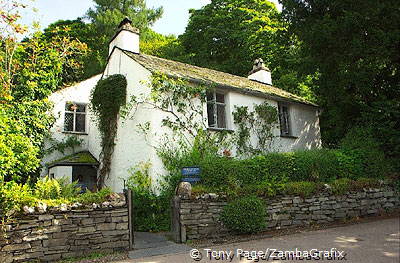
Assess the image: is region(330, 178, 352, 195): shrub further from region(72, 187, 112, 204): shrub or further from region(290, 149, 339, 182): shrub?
region(72, 187, 112, 204): shrub

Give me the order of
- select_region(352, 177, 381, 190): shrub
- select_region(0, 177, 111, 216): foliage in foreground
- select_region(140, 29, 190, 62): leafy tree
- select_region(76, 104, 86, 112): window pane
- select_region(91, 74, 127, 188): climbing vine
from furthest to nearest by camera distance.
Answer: select_region(140, 29, 190, 62): leafy tree < select_region(76, 104, 86, 112): window pane < select_region(91, 74, 127, 188): climbing vine < select_region(352, 177, 381, 190): shrub < select_region(0, 177, 111, 216): foliage in foreground

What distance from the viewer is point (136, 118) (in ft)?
42.2

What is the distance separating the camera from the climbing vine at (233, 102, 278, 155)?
13.7 metres

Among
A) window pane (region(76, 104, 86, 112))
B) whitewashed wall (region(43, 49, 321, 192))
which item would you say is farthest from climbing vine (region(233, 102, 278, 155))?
window pane (region(76, 104, 86, 112))

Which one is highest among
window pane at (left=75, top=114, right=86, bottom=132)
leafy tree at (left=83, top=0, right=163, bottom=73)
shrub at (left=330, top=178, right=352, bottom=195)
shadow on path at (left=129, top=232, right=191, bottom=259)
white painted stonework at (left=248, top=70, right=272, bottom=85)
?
leafy tree at (left=83, top=0, right=163, bottom=73)

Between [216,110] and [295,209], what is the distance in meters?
6.13

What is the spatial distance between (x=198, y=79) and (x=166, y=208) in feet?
19.0

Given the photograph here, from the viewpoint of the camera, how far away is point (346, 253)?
612 cm

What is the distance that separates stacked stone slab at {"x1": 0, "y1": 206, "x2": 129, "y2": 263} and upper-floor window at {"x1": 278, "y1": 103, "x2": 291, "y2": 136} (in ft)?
36.9

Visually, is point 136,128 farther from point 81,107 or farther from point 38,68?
point 81,107

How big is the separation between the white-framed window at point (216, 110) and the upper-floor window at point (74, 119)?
8.62 metres

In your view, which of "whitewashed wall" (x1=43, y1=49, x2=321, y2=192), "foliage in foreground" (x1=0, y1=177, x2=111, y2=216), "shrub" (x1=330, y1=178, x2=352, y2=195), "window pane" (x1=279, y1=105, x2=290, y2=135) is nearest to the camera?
"foliage in foreground" (x1=0, y1=177, x2=111, y2=216)

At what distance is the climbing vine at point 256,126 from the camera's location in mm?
13734

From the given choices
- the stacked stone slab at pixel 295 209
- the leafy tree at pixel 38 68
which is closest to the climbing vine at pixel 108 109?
the leafy tree at pixel 38 68
